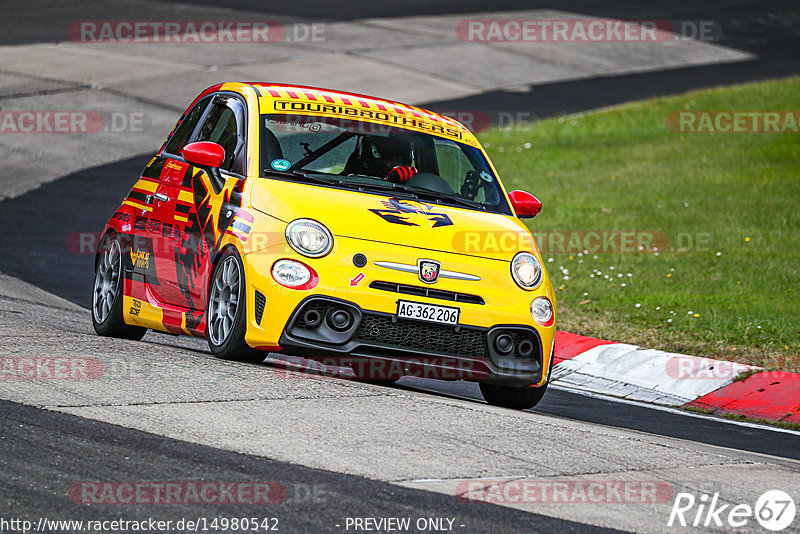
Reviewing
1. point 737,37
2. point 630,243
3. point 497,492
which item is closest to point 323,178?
point 497,492

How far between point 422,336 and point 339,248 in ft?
2.32

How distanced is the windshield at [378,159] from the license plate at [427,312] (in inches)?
41.9

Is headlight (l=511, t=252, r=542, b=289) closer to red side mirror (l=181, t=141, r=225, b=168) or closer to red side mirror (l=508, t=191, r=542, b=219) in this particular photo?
red side mirror (l=508, t=191, r=542, b=219)

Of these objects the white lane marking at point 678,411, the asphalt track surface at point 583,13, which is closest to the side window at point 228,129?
the white lane marking at point 678,411

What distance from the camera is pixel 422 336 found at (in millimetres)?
7387

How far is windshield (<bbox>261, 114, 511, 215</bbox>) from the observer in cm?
820

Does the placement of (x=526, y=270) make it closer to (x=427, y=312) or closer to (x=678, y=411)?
(x=427, y=312)

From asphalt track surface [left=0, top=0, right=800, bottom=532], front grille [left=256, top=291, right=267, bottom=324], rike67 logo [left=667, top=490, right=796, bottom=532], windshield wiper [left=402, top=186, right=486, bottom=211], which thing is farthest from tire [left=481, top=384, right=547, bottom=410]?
rike67 logo [left=667, top=490, right=796, bottom=532]

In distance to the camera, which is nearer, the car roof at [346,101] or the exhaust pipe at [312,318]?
the exhaust pipe at [312,318]

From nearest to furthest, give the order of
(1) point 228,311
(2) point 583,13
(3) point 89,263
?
(1) point 228,311
(3) point 89,263
(2) point 583,13

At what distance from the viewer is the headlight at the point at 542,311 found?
301 inches

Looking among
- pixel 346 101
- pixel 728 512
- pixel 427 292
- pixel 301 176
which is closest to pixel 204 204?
pixel 301 176

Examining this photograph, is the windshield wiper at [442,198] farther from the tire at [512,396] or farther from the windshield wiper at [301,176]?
the tire at [512,396]

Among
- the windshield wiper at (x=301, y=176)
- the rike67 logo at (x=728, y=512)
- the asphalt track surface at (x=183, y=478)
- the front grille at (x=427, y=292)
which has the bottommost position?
the rike67 logo at (x=728, y=512)
